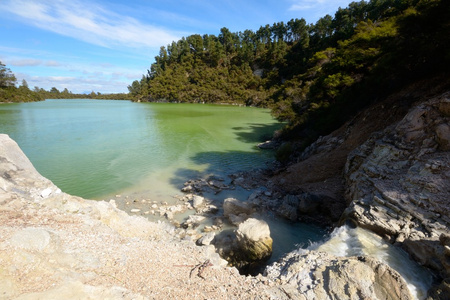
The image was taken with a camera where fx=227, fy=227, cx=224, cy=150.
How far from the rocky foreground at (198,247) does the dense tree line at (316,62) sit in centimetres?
565

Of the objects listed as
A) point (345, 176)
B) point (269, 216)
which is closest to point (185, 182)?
point (269, 216)

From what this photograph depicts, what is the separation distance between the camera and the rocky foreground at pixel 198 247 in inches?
159

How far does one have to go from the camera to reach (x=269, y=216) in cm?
940

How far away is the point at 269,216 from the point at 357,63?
15260 mm

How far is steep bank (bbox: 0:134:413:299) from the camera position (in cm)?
382

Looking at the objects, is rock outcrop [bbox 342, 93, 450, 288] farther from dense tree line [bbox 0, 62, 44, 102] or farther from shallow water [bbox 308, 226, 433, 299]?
dense tree line [bbox 0, 62, 44, 102]

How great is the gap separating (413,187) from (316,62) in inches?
1275

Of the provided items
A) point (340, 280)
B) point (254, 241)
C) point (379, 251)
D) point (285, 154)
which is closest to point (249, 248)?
point (254, 241)

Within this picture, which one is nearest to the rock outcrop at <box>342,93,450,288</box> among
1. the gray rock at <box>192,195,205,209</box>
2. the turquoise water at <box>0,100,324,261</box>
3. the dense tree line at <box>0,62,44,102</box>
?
the turquoise water at <box>0,100,324,261</box>

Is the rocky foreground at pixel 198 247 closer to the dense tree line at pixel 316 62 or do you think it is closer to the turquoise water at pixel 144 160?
the turquoise water at pixel 144 160

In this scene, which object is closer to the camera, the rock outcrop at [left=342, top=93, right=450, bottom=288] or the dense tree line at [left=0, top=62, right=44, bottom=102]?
the rock outcrop at [left=342, top=93, right=450, bottom=288]

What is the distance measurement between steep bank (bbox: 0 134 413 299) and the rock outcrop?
1.63 metres

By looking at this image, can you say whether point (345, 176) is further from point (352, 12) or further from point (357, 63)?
point (352, 12)

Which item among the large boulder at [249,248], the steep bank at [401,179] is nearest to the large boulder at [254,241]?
the large boulder at [249,248]
